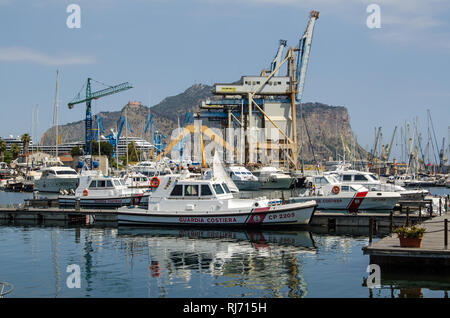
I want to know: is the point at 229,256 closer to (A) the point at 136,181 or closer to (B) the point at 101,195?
(B) the point at 101,195

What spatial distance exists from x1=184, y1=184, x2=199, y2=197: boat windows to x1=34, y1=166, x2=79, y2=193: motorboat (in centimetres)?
5216

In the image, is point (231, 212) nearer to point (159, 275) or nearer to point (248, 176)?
point (159, 275)

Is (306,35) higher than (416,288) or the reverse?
higher

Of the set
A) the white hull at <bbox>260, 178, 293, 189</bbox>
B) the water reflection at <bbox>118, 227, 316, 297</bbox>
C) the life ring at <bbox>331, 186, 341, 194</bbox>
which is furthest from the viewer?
the white hull at <bbox>260, 178, 293, 189</bbox>

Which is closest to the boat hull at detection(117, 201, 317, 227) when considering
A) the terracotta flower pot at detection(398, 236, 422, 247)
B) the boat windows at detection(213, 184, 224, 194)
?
the boat windows at detection(213, 184, 224, 194)

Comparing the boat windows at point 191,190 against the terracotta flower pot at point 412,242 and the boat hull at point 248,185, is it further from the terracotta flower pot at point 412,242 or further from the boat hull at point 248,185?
the boat hull at point 248,185

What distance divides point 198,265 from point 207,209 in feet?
31.3

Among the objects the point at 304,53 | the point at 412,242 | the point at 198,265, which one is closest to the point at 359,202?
the point at 412,242

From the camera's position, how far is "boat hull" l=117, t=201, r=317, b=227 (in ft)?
101

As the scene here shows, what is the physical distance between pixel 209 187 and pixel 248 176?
54.0 meters

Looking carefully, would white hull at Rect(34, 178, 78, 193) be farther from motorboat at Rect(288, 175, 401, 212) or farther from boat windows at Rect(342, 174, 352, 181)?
motorboat at Rect(288, 175, 401, 212)
